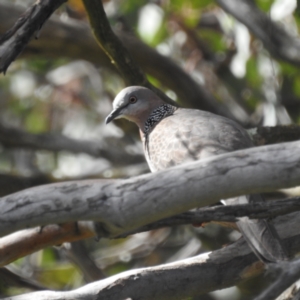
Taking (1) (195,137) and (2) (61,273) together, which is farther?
(2) (61,273)

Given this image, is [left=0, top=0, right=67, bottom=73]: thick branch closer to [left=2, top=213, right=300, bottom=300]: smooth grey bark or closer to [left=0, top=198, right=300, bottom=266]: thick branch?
[left=0, top=198, right=300, bottom=266]: thick branch

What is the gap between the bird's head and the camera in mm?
5270

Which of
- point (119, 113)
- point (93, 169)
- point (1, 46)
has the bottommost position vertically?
point (93, 169)

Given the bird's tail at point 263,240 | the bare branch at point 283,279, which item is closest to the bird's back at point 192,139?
the bird's tail at point 263,240

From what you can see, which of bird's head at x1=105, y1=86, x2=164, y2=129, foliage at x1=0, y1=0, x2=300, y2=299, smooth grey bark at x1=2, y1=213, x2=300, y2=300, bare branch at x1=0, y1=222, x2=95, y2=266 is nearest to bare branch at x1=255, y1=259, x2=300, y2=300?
bare branch at x1=0, y1=222, x2=95, y2=266

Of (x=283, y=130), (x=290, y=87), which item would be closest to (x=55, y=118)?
(x=290, y=87)

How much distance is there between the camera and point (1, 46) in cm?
364

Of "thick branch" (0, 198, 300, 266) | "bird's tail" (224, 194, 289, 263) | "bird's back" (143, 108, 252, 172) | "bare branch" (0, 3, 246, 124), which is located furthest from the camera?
"bare branch" (0, 3, 246, 124)

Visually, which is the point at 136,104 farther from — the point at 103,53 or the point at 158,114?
the point at 103,53

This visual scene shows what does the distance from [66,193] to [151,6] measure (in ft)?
15.7

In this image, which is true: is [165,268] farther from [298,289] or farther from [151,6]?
[151,6]

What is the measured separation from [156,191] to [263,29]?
12.9ft

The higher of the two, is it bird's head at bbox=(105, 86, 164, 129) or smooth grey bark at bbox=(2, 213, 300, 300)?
bird's head at bbox=(105, 86, 164, 129)

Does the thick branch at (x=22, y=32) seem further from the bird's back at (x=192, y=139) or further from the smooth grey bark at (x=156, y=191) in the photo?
the smooth grey bark at (x=156, y=191)
